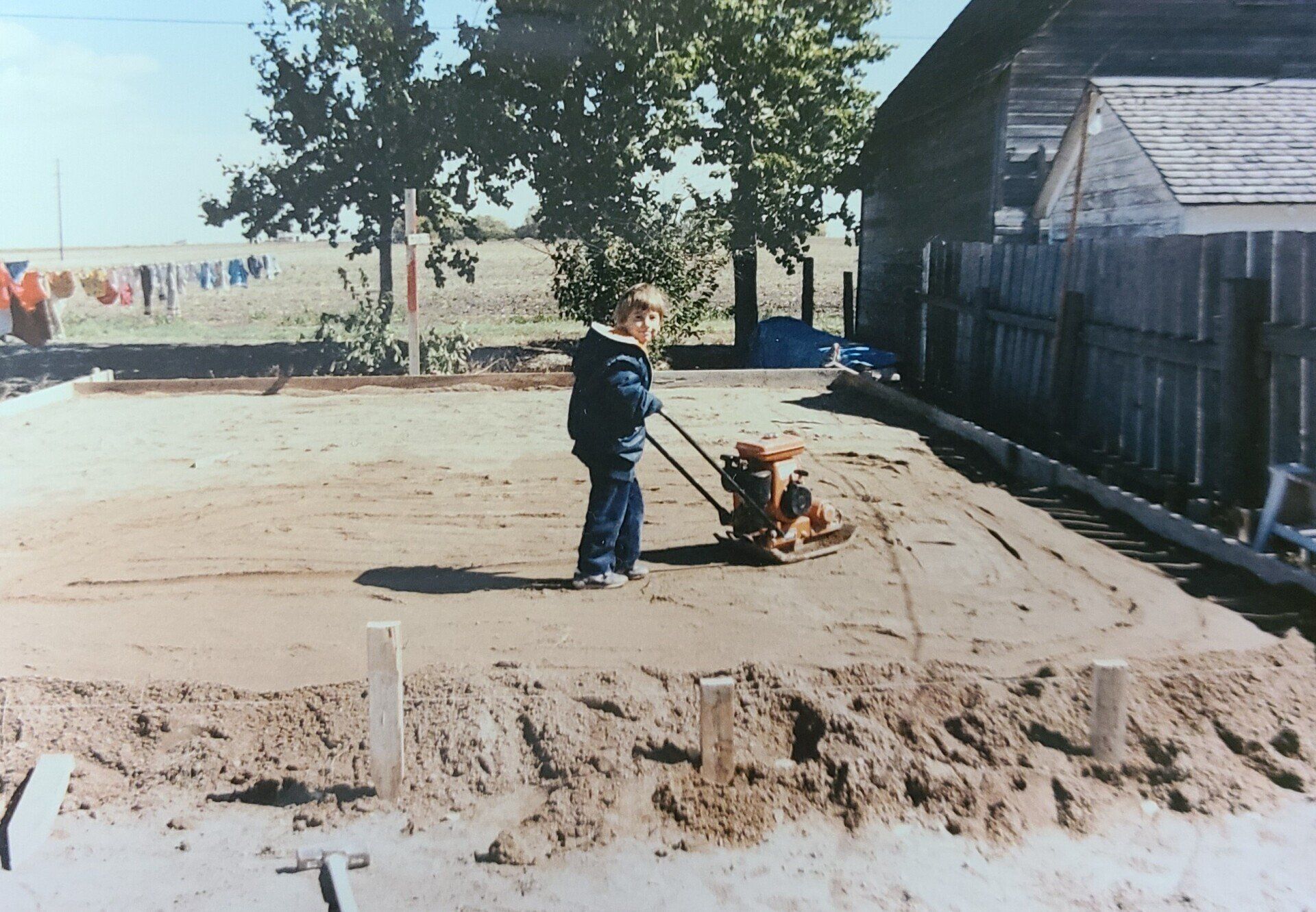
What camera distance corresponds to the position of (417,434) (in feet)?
35.9

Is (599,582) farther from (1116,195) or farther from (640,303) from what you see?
(1116,195)

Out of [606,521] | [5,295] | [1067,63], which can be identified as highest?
[1067,63]

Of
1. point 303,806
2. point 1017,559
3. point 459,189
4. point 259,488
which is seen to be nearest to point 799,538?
point 1017,559

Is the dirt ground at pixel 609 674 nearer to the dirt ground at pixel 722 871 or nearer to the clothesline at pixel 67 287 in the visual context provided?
the dirt ground at pixel 722 871

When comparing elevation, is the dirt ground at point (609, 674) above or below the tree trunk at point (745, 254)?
below

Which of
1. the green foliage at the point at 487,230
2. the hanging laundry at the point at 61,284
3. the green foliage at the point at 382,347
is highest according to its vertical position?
the green foliage at the point at 487,230

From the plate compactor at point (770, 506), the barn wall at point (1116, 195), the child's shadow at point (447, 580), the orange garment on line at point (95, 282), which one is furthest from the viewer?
the orange garment on line at point (95, 282)

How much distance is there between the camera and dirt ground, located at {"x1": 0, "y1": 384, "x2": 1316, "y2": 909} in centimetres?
445

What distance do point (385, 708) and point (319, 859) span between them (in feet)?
1.80

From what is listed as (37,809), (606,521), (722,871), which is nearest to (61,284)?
(606,521)

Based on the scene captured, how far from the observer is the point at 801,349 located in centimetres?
1633

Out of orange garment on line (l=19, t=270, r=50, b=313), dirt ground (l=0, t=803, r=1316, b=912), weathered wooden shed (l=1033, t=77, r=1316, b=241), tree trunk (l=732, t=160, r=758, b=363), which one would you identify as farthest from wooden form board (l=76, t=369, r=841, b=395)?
dirt ground (l=0, t=803, r=1316, b=912)

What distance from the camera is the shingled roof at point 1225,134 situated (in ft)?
37.6

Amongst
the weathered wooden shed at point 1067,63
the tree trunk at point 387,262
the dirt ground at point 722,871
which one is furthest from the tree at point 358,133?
the dirt ground at point 722,871
